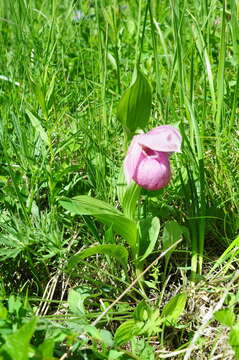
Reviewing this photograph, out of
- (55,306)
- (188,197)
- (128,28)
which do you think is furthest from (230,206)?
(128,28)

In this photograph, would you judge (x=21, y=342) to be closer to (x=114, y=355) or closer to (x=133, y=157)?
(x=114, y=355)

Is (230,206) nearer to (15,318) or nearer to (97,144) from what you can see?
(97,144)

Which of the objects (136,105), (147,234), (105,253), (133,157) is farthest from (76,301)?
(136,105)

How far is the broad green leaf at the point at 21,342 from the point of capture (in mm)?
709

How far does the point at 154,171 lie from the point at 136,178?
0.05 meters

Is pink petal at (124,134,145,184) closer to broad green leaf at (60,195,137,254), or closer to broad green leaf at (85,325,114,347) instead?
broad green leaf at (60,195,137,254)

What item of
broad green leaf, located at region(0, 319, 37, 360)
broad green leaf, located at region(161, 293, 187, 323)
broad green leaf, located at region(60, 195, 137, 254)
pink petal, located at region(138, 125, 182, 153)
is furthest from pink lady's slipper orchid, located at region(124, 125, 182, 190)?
broad green leaf, located at region(0, 319, 37, 360)

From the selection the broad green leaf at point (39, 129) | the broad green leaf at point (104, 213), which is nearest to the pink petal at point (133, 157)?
the broad green leaf at point (104, 213)

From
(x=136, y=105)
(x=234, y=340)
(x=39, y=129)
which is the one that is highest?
(x=136, y=105)

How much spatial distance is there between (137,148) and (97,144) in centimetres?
28

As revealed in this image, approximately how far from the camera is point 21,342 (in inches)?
28.2

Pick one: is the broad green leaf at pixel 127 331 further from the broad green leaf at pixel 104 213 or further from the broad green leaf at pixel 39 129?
the broad green leaf at pixel 39 129

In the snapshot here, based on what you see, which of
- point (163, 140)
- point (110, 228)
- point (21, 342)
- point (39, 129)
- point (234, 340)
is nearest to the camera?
point (21, 342)

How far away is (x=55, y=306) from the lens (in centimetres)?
116
